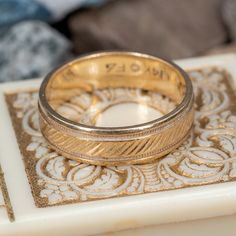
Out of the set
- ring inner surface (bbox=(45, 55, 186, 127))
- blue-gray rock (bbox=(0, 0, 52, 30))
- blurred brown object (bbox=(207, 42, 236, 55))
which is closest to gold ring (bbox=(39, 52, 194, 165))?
ring inner surface (bbox=(45, 55, 186, 127))

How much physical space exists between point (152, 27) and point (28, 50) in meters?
0.27

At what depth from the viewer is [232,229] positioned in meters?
0.99

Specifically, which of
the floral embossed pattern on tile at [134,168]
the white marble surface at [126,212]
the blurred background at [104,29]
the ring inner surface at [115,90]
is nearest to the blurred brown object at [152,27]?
the blurred background at [104,29]

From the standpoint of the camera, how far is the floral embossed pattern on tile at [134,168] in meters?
0.96

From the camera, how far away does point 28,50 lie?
5.15ft

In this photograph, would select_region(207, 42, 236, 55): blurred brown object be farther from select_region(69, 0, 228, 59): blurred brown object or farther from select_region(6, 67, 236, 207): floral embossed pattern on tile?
select_region(6, 67, 236, 207): floral embossed pattern on tile

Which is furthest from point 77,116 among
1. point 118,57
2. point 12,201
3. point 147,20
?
point 147,20

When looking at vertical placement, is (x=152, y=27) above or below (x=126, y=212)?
below

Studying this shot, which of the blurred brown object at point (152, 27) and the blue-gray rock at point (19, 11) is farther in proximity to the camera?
the blurred brown object at point (152, 27)

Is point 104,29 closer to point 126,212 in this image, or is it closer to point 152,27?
point 152,27

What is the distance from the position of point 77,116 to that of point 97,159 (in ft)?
0.49

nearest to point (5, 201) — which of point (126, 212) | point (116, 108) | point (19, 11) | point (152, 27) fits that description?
point (126, 212)

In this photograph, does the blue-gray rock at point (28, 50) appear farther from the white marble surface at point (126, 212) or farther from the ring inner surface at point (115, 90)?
the white marble surface at point (126, 212)

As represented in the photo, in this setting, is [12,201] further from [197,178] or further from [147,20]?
[147,20]
